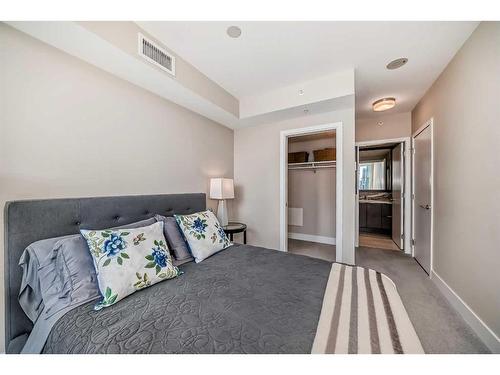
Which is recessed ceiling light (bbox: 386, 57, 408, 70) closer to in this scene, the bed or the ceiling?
the ceiling

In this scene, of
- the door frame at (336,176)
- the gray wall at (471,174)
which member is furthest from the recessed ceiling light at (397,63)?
the door frame at (336,176)

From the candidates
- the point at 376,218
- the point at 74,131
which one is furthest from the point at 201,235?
the point at 376,218

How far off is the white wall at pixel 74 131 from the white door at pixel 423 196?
10.7 feet

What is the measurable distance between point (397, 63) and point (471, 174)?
132 cm

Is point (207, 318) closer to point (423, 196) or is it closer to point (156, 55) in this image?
point (156, 55)

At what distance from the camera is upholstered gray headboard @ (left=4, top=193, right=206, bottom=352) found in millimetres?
1153

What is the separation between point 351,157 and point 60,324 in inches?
117

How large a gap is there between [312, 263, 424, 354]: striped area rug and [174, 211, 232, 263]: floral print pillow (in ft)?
3.35

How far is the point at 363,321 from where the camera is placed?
2.95 feet

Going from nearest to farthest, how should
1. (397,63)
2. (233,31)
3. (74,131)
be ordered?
(74,131) → (233,31) → (397,63)

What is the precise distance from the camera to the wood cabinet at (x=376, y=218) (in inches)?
178

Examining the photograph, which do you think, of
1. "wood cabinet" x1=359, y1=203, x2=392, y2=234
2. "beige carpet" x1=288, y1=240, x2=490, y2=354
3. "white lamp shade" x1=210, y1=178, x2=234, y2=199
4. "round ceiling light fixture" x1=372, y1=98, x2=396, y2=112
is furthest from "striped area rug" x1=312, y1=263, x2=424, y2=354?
"wood cabinet" x1=359, y1=203, x2=392, y2=234

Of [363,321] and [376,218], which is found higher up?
[363,321]

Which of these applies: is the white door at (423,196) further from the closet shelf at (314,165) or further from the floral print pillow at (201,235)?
the floral print pillow at (201,235)
